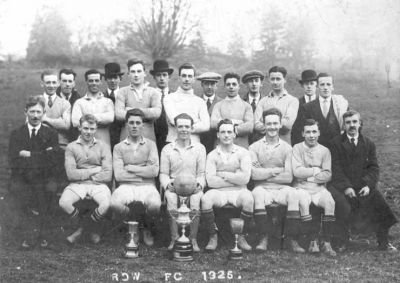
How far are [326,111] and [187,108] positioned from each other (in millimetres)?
1665

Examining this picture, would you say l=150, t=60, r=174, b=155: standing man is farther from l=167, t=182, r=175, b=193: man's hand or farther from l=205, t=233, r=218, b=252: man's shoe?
l=205, t=233, r=218, b=252: man's shoe

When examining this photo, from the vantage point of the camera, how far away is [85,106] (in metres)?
5.63

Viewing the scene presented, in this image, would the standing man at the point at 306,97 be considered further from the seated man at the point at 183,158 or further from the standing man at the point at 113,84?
the standing man at the point at 113,84

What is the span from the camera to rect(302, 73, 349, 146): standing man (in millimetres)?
5633

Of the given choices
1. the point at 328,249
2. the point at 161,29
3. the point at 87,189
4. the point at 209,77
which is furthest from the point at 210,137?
the point at 161,29

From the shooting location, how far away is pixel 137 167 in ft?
16.9

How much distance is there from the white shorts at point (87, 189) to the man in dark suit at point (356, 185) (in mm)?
2463

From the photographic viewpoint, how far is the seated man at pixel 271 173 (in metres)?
4.88

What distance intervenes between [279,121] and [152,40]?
1084cm

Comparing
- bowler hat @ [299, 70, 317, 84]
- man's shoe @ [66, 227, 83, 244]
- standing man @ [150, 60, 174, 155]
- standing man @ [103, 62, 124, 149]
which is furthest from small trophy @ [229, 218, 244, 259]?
bowler hat @ [299, 70, 317, 84]

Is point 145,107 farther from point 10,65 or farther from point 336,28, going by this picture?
point 10,65

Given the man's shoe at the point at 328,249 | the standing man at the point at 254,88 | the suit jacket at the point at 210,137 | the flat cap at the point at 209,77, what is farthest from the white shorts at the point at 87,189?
the man's shoe at the point at 328,249

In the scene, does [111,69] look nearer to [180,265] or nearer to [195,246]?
[195,246]

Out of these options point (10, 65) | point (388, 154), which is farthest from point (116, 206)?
point (10, 65)
